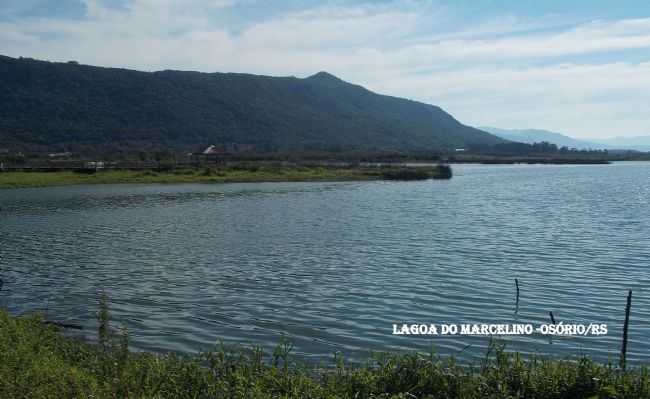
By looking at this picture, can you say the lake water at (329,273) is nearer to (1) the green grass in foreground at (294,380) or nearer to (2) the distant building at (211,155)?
(1) the green grass in foreground at (294,380)

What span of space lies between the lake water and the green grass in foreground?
3154 millimetres

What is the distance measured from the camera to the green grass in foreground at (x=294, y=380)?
→ 10.7 m

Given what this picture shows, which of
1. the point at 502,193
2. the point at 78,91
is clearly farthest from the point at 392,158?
the point at 78,91

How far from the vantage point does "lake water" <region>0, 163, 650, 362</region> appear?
55.5ft

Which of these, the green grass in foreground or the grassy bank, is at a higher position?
the grassy bank

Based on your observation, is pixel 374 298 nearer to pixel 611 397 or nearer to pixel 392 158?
pixel 611 397

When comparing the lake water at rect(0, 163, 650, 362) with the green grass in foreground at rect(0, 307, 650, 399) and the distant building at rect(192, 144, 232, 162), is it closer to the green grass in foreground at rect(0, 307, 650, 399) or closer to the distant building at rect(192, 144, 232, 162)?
the green grass in foreground at rect(0, 307, 650, 399)

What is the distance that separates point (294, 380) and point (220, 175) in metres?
79.5

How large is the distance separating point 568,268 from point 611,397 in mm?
→ 14960

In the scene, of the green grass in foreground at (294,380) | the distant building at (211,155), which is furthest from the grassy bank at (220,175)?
the green grass in foreground at (294,380)

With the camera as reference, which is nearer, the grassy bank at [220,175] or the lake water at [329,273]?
the lake water at [329,273]

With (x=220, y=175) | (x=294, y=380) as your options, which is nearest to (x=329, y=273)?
(x=294, y=380)

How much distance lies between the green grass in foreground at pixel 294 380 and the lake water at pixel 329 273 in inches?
124

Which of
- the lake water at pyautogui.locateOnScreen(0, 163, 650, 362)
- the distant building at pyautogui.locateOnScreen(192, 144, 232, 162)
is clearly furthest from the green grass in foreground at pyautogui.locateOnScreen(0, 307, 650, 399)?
the distant building at pyautogui.locateOnScreen(192, 144, 232, 162)
